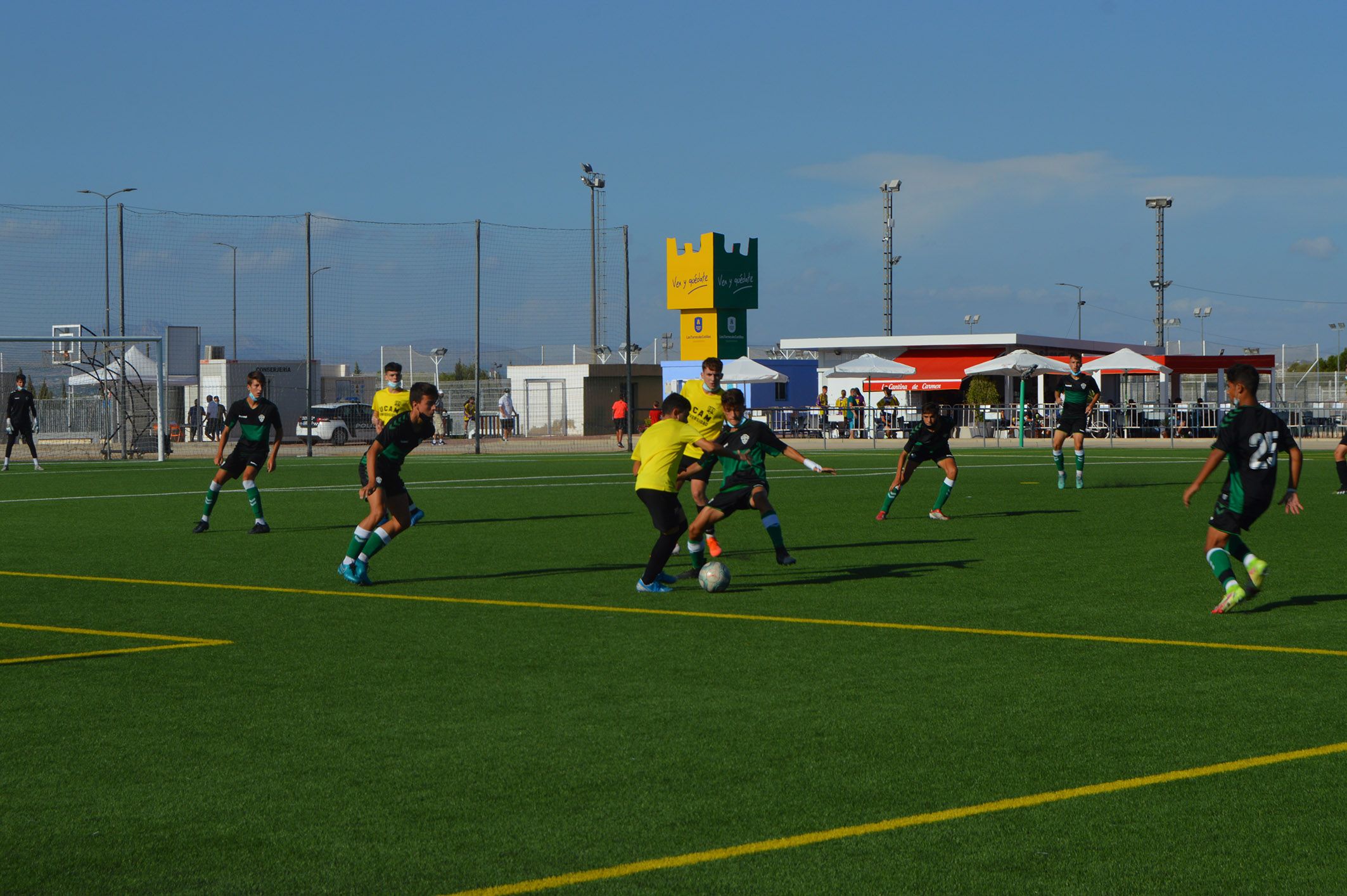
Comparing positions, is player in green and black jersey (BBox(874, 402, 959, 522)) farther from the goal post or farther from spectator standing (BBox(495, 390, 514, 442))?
spectator standing (BBox(495, 390, 514, 442))

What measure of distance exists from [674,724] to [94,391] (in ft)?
169

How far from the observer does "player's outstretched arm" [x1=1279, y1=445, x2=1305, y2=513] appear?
999 centimetres

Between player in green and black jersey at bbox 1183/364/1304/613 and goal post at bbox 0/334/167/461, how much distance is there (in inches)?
1072

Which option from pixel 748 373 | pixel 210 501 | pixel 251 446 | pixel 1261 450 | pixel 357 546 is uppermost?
pixel 748 373

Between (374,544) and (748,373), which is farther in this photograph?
(748,373)

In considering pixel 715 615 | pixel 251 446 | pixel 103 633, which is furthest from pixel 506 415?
pixel 103 633

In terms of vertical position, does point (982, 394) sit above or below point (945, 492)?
above

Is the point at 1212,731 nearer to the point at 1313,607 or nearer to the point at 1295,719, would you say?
the point at 1295,719

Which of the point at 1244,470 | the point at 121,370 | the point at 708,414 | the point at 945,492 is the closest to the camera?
the point at 1244,470

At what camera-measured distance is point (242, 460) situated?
17.0 meters

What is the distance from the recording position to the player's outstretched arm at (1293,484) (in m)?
9.99

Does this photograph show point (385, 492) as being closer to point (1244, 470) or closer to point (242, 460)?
point (242, 460)

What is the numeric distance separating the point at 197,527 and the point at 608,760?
38.9 ft

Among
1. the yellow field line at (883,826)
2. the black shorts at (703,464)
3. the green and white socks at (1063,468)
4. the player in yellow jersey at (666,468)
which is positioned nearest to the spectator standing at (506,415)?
the green and white socks at (1063,468)
